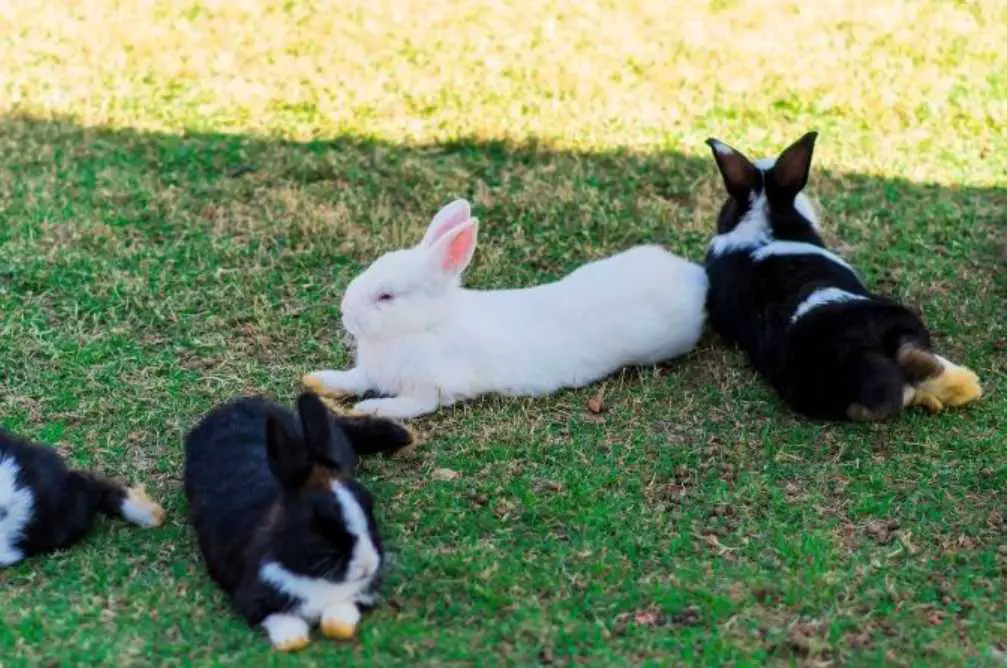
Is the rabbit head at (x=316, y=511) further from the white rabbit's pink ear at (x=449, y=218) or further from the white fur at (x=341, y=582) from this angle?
the white rabbit's pink ear at (x=449, y=218)

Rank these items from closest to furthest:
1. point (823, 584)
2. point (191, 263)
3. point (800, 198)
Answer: point (823, 584), point (800, 198), point (191, 263)

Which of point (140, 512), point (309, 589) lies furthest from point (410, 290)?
point (309, 589)

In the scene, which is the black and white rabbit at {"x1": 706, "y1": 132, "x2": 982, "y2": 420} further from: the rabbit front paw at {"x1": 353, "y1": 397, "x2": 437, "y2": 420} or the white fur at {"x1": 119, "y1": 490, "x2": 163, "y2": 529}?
the white fur at {"x1": 119, "y1": 490, "x2": 163, "y2": 529}

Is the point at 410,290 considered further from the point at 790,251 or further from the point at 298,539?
the point at 298,539

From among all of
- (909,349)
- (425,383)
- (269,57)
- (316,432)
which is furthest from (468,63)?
(316,432)

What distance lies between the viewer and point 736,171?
5691 millimetres

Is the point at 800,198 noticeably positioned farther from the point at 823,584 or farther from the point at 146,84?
the point at 146,84

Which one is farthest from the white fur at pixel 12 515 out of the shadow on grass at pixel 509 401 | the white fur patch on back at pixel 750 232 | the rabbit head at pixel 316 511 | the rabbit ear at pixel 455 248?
the white fur patch on back at pixel 750 232

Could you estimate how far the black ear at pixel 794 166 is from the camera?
18.2ft

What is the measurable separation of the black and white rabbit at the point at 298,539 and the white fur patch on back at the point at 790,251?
6.27 ft

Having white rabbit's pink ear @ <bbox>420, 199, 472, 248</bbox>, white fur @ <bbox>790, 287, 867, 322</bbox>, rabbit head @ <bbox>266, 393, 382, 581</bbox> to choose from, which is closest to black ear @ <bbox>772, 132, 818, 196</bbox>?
white fur @ <bbox>790, 287, 867, 322</bbox>

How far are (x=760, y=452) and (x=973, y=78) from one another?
3.50 meters

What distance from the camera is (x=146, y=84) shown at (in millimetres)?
7824

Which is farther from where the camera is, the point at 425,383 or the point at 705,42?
the point at 705,42
